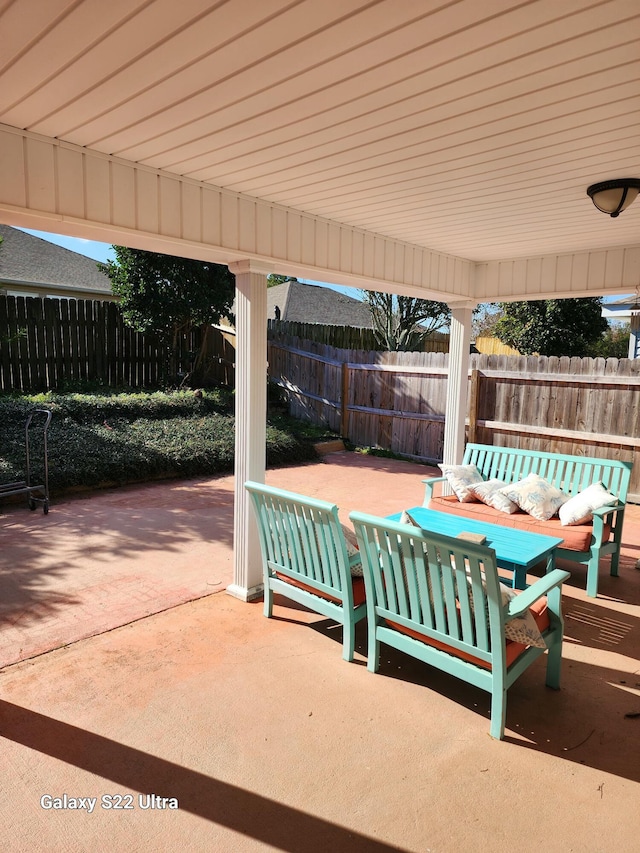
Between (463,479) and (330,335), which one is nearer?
(463,479)

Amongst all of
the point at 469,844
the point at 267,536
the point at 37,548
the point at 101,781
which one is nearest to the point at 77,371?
the point at 37,548

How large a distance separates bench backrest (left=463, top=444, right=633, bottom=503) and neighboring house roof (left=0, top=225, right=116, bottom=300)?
37.7ft

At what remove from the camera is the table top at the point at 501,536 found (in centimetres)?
385

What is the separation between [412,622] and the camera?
295cm

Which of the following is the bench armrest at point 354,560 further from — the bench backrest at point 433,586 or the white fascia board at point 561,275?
the white fascia board at point 561,275

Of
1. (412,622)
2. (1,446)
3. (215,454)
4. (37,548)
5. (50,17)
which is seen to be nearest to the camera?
(50,17)

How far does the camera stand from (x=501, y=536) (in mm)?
4297

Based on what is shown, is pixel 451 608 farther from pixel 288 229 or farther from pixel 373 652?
pixel 288 229

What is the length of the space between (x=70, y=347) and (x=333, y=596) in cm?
987

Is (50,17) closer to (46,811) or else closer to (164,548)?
(46,811)

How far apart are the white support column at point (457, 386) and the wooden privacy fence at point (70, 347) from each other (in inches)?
304

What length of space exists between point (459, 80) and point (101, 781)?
314 centimetres

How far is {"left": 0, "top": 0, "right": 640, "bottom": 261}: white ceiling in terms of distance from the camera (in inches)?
69.4

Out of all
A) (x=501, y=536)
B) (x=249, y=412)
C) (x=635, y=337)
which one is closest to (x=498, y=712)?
(x=501, y=536)
